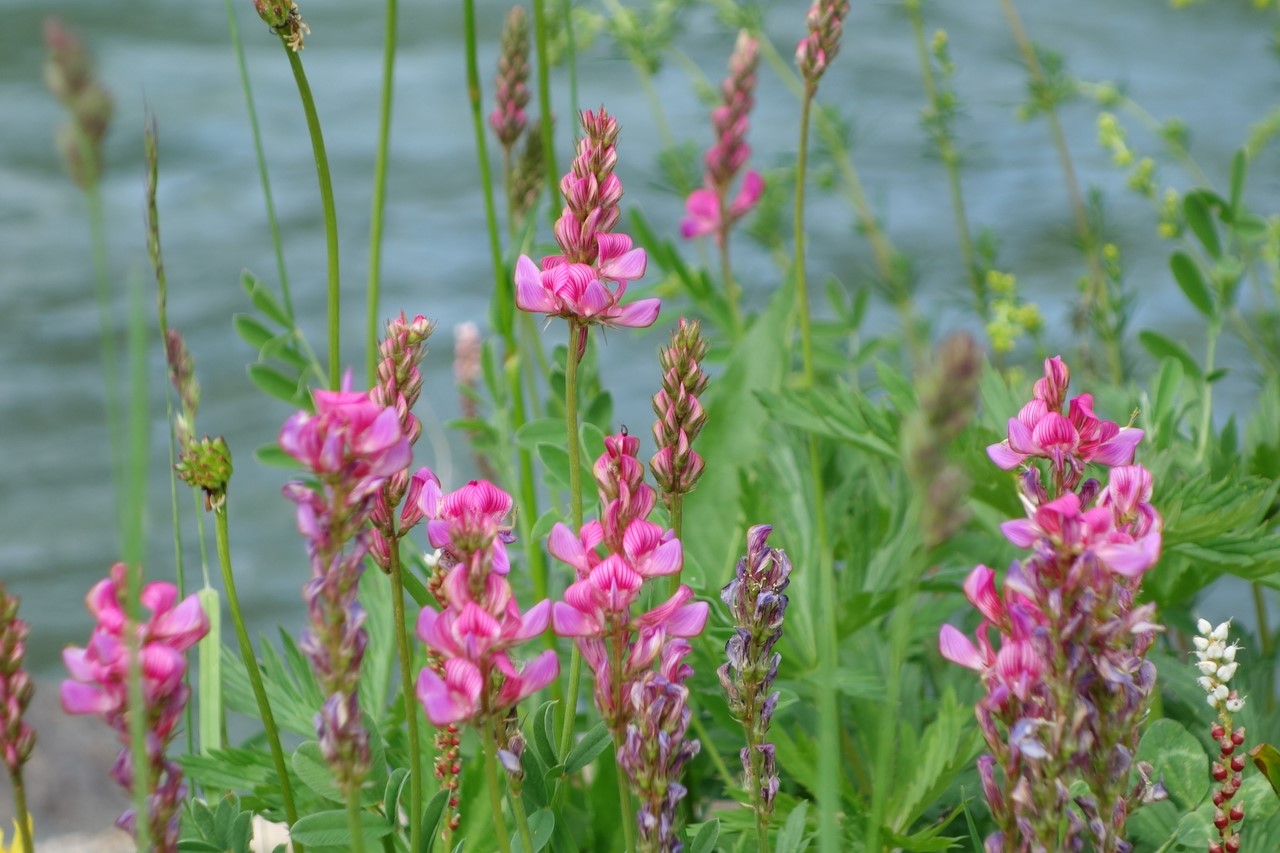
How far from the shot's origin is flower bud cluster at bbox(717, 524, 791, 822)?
0.85 meters

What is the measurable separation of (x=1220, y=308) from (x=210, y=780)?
1.23 metres

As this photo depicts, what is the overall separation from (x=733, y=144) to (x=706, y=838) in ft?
4.09

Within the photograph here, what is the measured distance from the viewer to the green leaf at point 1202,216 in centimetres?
172

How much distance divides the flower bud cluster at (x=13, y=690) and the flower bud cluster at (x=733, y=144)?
54.4 inches

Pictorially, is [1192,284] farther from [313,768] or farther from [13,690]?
[13,690]

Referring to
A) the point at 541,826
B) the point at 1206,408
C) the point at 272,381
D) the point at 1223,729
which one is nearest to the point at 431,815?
the point at 541,826

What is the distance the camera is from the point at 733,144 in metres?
2.00

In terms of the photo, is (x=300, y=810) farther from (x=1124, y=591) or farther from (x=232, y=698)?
(x=1124, y=591)

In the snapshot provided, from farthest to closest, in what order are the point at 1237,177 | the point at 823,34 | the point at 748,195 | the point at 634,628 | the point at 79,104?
1. the point at 748,195
2. the point at 1237,177
3. the point at 823,34
4. the point at 634,628
5. the point at 79,104

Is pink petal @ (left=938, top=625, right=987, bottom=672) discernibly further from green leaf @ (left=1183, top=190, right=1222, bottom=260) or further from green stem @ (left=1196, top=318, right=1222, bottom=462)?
green leaf @ (left=1183, top=190, right=1222, bottom=260)

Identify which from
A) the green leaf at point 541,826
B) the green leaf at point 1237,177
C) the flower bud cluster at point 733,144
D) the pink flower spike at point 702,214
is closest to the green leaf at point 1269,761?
the green leaf at point 541,826

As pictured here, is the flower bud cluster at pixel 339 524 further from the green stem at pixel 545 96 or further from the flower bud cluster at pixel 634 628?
the green stem at pixel 545 96

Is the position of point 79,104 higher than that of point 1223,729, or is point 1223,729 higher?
point 79,104

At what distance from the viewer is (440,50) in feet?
19.7
